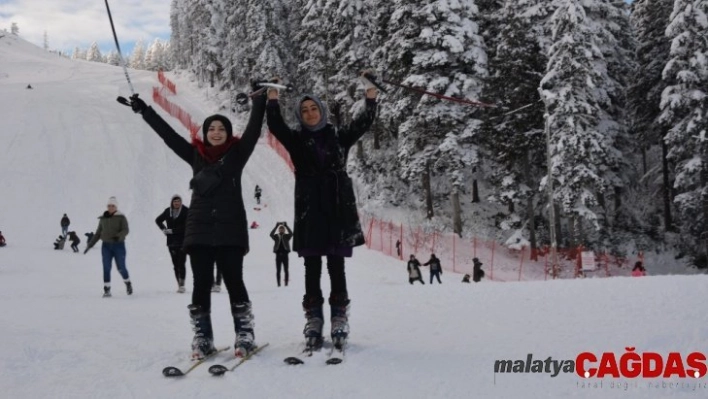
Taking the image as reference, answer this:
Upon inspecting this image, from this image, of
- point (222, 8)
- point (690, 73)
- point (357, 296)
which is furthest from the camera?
point (222, 8)

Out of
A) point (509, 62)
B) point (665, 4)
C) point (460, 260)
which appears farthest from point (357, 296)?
point (665, 4)

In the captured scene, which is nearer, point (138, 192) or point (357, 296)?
point (357, 296)

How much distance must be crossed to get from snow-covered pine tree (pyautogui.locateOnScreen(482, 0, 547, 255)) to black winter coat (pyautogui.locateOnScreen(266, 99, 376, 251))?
24211 millimetres

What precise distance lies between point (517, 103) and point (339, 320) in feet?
84.6

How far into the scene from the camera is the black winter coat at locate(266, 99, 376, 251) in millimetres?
4758

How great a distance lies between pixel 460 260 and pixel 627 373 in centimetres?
2371

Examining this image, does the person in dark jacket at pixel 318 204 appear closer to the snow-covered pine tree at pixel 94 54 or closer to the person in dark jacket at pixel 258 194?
the person in dark jacket at pixel 258 194

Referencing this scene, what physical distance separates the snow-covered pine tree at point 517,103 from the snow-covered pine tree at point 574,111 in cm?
200

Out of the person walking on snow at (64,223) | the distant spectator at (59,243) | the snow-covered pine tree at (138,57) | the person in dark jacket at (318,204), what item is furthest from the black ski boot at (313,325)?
the snow-covered pine tree at (138,57)

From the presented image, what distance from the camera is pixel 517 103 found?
2858 centimetres

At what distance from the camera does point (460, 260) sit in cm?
2725

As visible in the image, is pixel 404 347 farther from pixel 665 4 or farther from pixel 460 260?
pixel 665 4

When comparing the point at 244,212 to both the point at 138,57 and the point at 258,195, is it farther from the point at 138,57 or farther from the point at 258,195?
the point at 138,57

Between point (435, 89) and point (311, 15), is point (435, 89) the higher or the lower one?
the lower one
